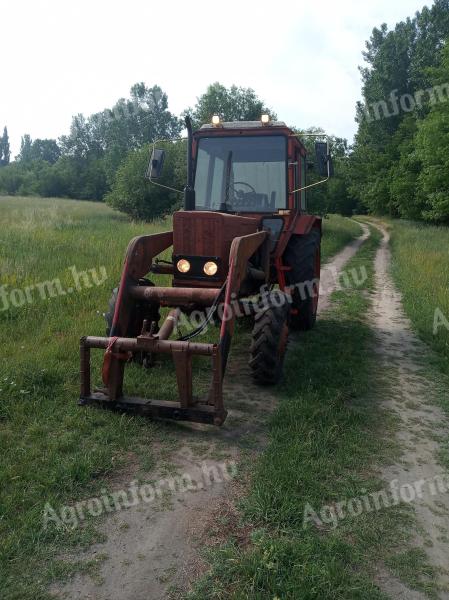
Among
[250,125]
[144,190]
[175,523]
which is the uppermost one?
[250,125]

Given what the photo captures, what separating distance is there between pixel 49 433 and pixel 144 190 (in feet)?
59.5

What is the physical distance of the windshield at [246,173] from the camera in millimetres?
5773

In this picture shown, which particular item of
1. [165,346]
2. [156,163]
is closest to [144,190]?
[156,163]

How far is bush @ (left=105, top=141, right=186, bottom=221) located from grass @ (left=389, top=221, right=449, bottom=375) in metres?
9.72

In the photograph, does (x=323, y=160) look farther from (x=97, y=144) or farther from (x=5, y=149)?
(x=5, y=149)

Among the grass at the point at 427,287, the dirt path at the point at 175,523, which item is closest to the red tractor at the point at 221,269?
the dirt path at the point at 175,523

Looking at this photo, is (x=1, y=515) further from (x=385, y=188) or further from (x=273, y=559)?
(x=385, y=188)

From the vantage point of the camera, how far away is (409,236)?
19844 mm

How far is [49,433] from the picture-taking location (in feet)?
12.2

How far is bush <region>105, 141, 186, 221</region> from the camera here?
20.5 meters

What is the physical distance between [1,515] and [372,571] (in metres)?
2.04

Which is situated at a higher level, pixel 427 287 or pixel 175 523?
pixel 427 287

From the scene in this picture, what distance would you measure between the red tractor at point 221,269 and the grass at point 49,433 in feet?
0.98

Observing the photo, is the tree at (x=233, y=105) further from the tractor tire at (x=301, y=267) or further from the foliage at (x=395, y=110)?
the tractor tire at (x=301, y=267)
